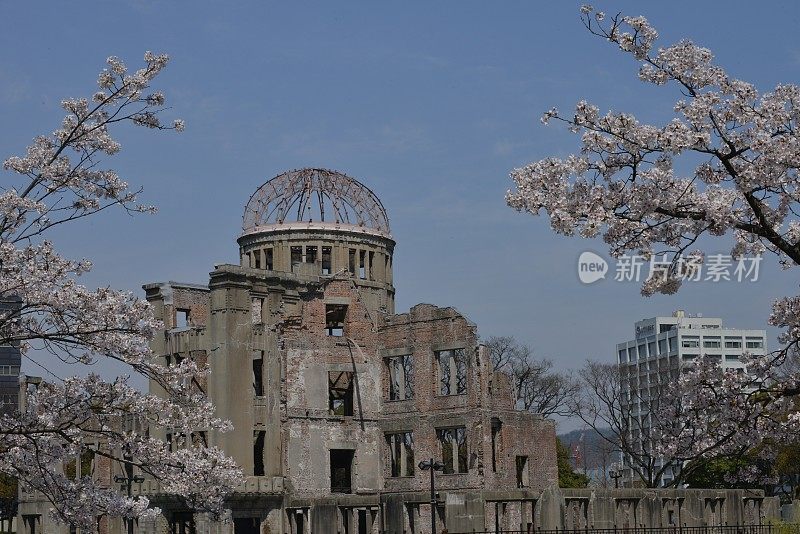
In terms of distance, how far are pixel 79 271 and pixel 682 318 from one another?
135m

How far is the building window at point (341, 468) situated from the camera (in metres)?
52.0

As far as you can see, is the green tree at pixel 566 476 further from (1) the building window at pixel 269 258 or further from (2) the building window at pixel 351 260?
(1) the building window at pixel 269 258

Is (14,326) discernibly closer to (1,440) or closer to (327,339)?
(1,440)

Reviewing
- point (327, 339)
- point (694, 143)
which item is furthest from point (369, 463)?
point (694, 143)

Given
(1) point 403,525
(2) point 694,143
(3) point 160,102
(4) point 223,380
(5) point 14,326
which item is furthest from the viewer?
(4) point 223,380

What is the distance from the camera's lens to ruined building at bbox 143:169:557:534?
48000mm

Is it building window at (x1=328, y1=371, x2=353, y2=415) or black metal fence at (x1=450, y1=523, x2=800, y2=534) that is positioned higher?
building window at (x1=328, y1=371, x2=353, y2=415)

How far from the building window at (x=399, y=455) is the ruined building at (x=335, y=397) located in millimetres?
50

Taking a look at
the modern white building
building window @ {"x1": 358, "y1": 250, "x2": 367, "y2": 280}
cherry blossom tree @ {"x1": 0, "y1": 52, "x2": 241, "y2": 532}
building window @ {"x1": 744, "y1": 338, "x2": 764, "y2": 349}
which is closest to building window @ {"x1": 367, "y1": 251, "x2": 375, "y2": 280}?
building window @ {"x1": 358, "y1": 250, "x2": 367, "y2": 280}

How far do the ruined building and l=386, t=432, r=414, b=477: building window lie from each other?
0.16 feet

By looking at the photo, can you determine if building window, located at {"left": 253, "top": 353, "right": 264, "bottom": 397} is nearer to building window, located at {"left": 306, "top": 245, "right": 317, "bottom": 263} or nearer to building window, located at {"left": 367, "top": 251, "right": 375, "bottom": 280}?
building window, located at {"left": 306, "top": 245, "right": 317, "bottom": 263}

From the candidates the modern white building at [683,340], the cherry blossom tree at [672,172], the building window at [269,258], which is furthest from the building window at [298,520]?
the modern white building at [683,340]

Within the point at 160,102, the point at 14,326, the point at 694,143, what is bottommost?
the point at 14,326

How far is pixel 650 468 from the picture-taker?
5722 cm
